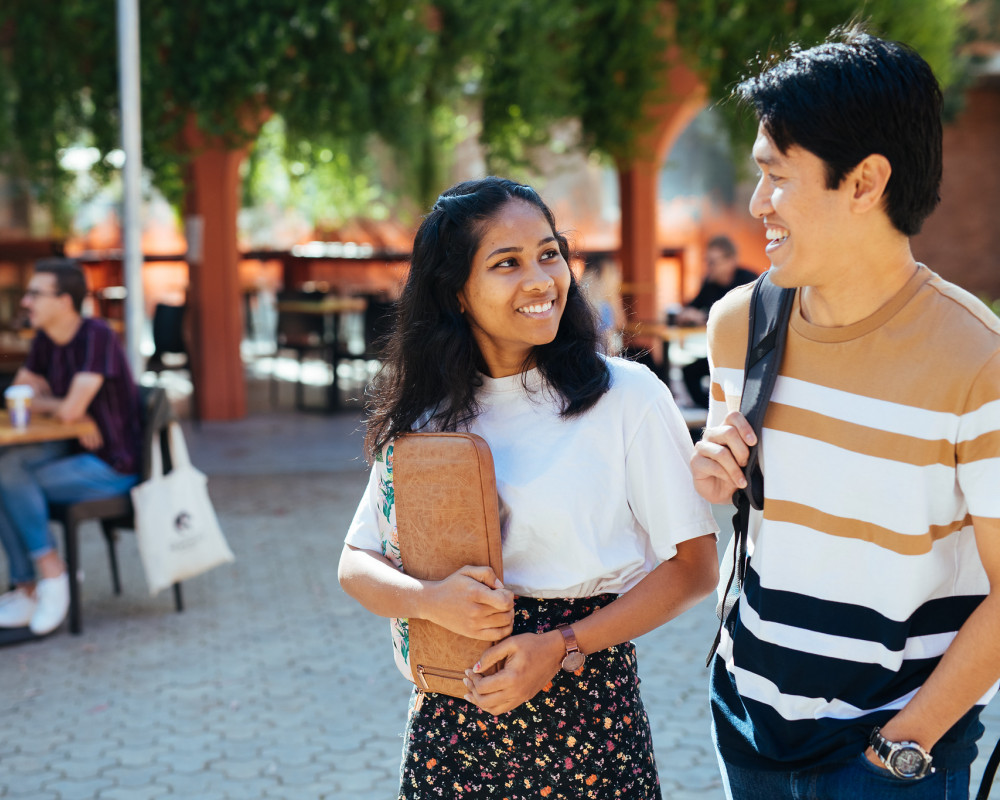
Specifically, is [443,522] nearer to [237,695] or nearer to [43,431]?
[237,695]

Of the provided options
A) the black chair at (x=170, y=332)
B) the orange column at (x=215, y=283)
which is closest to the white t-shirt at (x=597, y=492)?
the orange column at (x=215, y=283)

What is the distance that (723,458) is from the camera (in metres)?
1.54

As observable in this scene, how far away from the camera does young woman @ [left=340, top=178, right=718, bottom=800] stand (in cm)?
169

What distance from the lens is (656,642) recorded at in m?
4.78

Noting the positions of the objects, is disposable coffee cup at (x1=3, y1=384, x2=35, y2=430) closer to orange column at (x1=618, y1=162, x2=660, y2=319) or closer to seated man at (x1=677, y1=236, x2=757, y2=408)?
seated man at (x1=677, y1=236, x2=757, y2=408)

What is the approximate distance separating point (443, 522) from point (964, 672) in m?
0.74

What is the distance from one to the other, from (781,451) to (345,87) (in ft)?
27.3

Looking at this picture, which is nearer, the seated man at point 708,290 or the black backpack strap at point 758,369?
the black backpack strap at point 758,369

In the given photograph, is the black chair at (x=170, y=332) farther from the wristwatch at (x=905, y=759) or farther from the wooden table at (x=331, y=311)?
the wristwatch at (x=905, y=759)

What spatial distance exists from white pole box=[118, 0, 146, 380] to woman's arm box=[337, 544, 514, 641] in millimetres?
4957

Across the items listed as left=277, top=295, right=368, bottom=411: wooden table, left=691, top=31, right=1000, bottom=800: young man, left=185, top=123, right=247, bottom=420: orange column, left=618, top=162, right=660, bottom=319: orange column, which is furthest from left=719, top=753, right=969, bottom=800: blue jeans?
left=618, top=162, right=660, bottom=319: orange column

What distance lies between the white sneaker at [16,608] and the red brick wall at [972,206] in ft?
47.2

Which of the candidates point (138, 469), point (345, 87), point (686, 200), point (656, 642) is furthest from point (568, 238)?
point (686, 200)

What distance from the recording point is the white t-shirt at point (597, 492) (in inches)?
67.0
